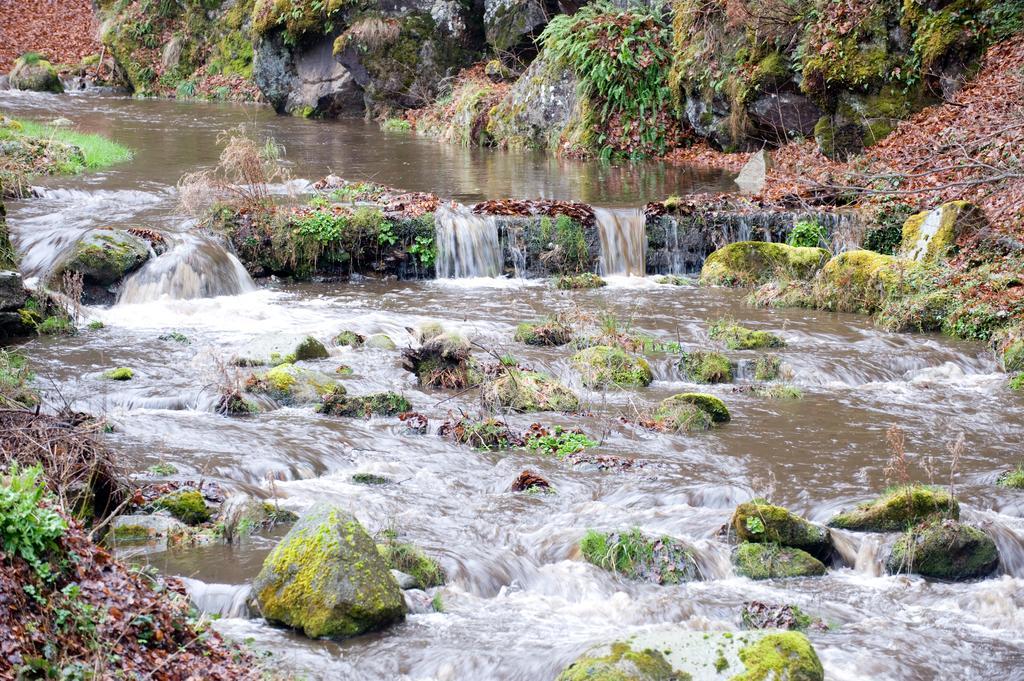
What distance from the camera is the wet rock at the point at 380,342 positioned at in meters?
12.6

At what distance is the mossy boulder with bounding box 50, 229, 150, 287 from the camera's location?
46.1 ft

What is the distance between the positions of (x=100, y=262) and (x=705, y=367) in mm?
8293

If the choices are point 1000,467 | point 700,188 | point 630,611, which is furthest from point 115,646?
point 700,188

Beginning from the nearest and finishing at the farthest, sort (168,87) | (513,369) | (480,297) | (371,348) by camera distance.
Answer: (513,369) → (371,348) → (480,297) → (168,87)

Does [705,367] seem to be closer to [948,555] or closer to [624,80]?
[948,555]

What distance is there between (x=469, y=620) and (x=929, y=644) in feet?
9.06

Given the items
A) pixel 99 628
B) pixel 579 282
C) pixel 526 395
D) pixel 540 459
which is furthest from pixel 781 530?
pixel 579 282

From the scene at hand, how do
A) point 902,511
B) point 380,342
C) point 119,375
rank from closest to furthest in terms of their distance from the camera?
point 902,511, point 119,375, point 380,342

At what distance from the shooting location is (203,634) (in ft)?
17.3

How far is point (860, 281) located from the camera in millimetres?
14625

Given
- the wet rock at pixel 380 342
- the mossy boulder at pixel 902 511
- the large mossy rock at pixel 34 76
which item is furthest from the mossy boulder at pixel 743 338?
the large mossy rock at pixel 34 76

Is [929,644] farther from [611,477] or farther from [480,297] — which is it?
[480,297]

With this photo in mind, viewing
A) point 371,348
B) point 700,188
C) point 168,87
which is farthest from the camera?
point 168,87

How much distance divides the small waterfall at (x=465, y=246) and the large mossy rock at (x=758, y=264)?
133 inches
